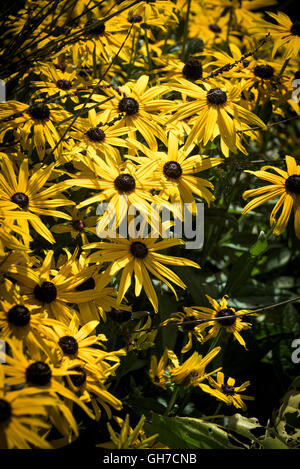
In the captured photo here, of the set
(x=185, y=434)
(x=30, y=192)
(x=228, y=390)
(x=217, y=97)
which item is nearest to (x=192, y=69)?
(x=217, y=97)

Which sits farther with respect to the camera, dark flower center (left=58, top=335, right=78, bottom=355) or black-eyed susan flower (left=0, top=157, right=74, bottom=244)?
black-eyed susan flower (left=0, top=157, right=74, bottom=244)

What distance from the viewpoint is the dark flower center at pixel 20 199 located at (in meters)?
1.05

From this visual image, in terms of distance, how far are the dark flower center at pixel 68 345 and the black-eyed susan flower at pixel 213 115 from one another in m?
0.53

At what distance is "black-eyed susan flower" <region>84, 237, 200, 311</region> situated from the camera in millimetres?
1002

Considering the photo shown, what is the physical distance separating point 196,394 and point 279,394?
0.86 feet

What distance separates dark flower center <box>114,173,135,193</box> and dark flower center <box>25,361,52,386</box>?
42cm

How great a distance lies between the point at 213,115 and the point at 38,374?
723mm

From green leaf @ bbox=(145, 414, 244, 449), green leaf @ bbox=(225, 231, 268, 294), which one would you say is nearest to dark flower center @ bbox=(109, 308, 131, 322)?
green leaf @ bbox=(145, 414, 244, 449)

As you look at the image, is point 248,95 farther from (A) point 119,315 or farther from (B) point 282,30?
(A) point 119,315

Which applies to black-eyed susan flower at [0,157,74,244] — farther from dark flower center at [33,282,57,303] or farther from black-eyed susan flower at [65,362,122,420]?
black-eyed susan flower at [65,362,122,420]

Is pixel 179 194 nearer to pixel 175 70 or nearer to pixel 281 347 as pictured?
pixel 175 70

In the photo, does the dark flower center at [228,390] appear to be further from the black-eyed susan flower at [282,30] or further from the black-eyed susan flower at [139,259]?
the black-eyed susan flower at [282,30]

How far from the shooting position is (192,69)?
1.45 meters

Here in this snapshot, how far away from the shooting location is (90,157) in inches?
42.9
